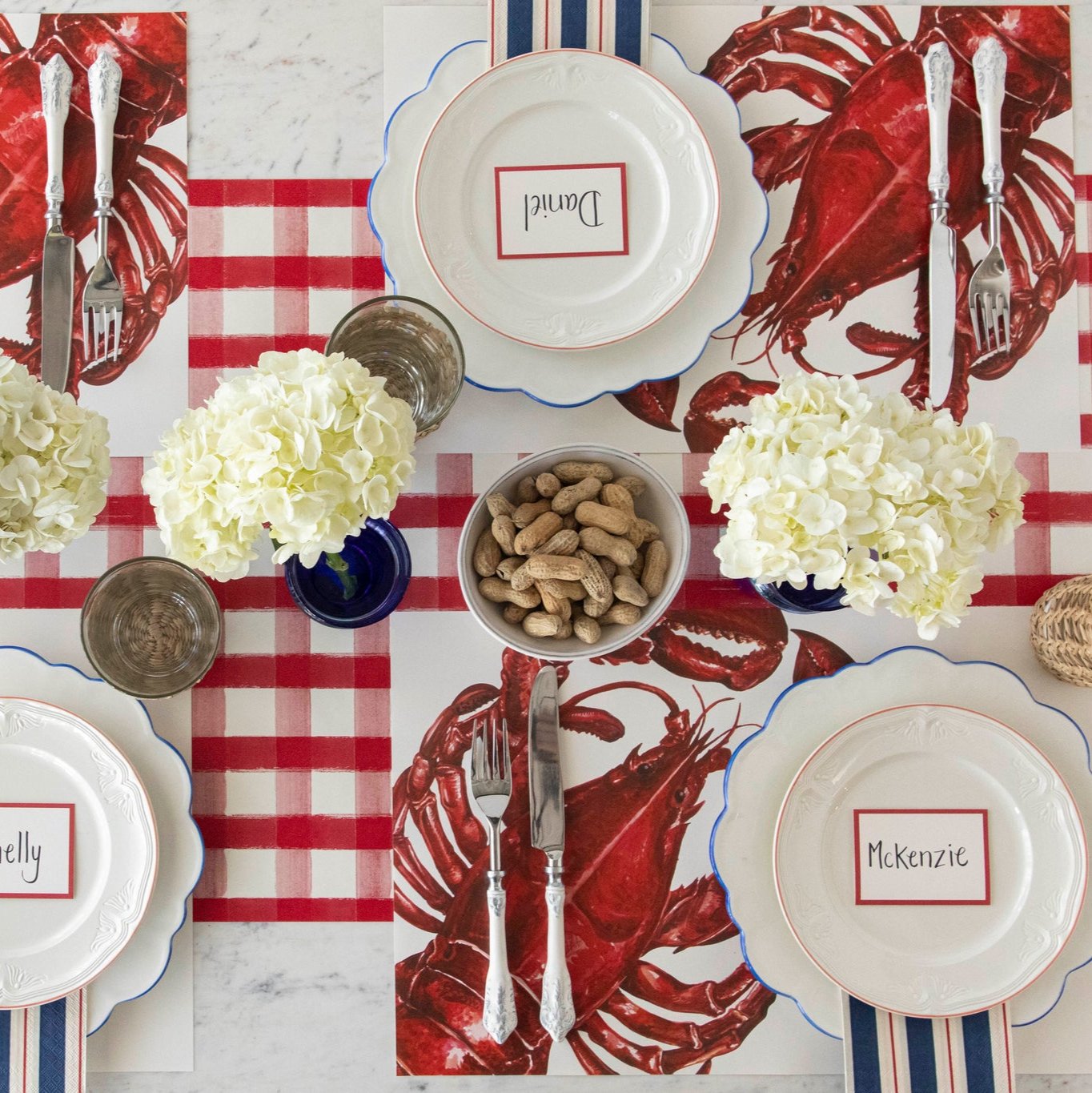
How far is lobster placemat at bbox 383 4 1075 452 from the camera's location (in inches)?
39.2

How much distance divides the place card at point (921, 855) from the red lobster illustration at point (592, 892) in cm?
16

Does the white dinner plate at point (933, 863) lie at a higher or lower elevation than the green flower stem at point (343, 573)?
lower

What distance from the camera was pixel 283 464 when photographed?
66 cm

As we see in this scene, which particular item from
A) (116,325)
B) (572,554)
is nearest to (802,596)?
(572,554)

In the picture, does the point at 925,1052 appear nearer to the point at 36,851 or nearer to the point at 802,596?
the point at 802,596

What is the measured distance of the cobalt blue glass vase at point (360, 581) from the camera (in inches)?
37.4

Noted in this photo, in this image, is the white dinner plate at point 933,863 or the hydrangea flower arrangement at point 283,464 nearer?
the hydrangea flower arrangement at point 283,464

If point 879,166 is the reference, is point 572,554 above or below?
below

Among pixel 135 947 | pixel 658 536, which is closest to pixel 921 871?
pixel 658 536

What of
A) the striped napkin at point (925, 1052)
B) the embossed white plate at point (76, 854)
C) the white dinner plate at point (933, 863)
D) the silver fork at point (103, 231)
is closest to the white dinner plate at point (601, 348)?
the silver fork at point (103, 231)

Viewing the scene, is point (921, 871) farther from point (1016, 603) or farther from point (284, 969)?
point (284, 969)

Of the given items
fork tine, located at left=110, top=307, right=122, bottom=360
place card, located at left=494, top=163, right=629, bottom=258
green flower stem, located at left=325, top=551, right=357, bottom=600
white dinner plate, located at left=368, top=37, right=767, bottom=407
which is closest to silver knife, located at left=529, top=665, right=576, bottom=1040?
green flower stem, located at left=325, top=551, right=357, bottom=600

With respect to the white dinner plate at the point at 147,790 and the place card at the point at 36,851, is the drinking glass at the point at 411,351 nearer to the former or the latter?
the white dinner plate at the point at 147,790

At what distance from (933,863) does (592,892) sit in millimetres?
363
